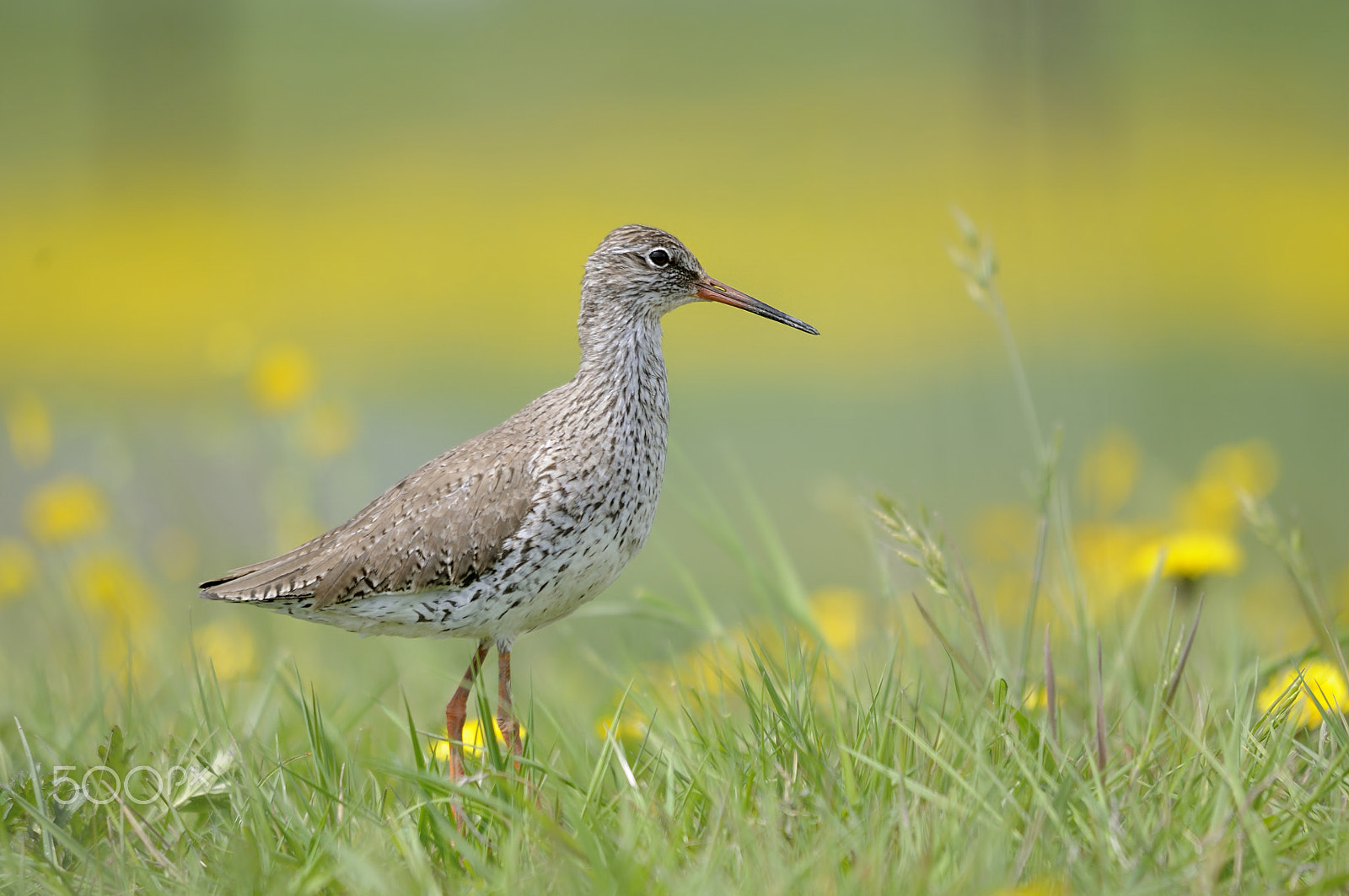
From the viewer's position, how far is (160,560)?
662cm

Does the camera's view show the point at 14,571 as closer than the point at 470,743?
No

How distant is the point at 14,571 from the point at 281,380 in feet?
4.67

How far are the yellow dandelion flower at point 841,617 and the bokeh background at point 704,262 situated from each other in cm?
3

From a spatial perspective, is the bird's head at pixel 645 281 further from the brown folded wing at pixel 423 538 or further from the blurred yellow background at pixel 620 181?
the blurred yellow background at pixel 620 181

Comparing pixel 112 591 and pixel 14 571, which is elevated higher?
pixel 14 571

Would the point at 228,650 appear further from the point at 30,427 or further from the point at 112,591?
the point at 30,427

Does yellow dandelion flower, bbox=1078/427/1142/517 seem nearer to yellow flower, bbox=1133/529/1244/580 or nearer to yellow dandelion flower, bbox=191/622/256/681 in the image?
yellow flower, bbox=1133/529/1244/580

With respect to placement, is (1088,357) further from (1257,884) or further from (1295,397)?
(1257,884)

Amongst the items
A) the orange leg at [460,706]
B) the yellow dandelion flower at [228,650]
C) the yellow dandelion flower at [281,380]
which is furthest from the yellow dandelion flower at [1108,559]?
the yellow dandelion flower at [281,380]

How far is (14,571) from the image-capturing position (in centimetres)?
529

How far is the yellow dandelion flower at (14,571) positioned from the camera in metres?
5.22

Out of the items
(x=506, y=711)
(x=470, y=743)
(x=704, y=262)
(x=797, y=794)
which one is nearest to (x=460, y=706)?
(x=506, y=711)

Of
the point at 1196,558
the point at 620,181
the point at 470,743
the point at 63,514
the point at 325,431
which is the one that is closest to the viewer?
the point at 470,743

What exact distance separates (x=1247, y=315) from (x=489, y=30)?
1470cm
